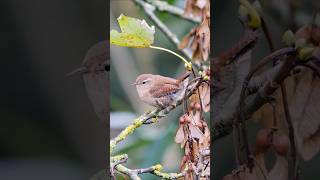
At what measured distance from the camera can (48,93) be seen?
2.23m

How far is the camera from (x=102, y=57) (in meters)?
2.31

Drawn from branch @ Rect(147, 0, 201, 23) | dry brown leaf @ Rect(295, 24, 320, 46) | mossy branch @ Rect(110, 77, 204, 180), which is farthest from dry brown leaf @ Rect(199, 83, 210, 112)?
dry brown leaf @ Rect(295, 24, 320, 46)

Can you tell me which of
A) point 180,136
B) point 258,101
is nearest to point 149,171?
point 180,136

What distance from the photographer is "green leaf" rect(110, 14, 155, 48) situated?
2.37 metres

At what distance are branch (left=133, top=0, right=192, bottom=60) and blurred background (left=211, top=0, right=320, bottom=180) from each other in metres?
0.16

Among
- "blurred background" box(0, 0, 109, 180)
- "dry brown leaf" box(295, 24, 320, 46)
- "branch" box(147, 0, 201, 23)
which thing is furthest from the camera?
"branch" box(147, 0, 201, 23)

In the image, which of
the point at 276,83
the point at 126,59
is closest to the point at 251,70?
the point at 276,83

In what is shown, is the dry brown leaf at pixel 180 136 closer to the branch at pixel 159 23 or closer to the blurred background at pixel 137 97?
the blurred background at pixel 137 97

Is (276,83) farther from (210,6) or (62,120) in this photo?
(62,120)

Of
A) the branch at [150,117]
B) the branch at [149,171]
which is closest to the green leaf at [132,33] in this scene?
the branch at [150,117]

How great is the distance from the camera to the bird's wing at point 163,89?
8.00ft

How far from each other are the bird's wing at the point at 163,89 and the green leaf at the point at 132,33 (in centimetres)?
20

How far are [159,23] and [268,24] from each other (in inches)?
19.1

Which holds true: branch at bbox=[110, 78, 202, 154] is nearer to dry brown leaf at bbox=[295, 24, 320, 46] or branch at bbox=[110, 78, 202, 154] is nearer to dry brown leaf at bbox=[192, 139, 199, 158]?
dry brown leaf at bbox=[192, 139, 199, 158]
